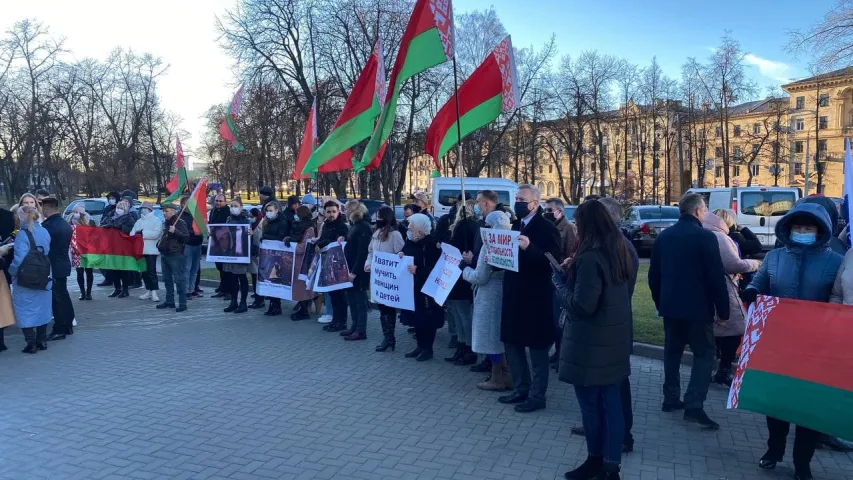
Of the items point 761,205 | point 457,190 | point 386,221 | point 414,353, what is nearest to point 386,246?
point 386,221

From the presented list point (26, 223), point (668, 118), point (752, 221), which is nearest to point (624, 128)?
point (668, 118)

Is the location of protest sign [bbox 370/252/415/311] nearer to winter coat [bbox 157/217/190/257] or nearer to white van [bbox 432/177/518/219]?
winter coat [bbox 157/217/190/257]

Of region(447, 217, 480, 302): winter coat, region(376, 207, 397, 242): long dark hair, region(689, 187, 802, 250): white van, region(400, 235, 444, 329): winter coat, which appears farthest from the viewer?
region(689, 187, 802, 250): white van

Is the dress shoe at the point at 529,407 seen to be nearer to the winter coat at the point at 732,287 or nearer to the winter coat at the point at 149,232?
the winter coat at the point at 732,287

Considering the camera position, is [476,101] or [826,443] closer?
[826,443]

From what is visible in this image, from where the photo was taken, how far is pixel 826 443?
490 cm

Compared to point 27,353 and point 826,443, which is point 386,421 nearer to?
point 826,443

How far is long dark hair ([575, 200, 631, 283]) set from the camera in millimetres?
4047

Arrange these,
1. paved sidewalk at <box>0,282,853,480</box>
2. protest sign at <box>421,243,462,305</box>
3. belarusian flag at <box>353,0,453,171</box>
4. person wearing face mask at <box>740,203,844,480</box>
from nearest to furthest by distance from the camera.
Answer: person wearing face mask at <box>740,203,844,480</box> < paved sidewalk at <box>0,282,853,480</box> < protest sign at <box>421,243,462,305</box> < belarusian flag at <box>353,0,453,171</box>

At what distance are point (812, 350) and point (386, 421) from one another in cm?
335

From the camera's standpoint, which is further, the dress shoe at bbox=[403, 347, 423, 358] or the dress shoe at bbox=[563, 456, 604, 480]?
the dress shoe at bbox=[403, 347, 423, 358]

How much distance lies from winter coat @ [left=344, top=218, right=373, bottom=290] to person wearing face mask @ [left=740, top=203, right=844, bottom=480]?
204 inches

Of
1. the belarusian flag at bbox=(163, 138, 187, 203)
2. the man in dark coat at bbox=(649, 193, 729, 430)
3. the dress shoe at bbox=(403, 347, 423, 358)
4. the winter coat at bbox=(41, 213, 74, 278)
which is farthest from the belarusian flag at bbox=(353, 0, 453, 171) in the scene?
the belarusian flag at bbox=(163, 138, 187, 203)

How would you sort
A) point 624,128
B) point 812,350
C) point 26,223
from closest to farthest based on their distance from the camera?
point 812,350, point 26,223, point 624,128
